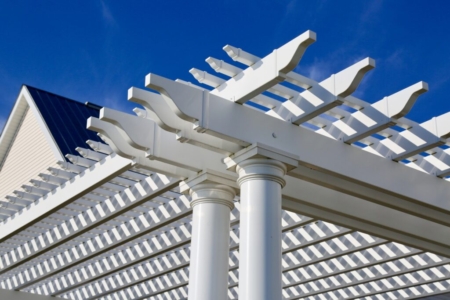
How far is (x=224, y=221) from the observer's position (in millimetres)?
10172

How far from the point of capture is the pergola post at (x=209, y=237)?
9.66 m

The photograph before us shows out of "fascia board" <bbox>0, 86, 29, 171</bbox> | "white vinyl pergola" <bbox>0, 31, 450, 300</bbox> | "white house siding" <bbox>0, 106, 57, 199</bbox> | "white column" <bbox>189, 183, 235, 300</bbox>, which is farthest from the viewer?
"fascia board" <bbox>0, 86, 29, 171</bbox>

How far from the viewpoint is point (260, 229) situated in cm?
869

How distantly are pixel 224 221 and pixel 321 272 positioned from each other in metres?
8.46

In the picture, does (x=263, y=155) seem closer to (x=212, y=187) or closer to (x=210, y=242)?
(x=212, y=187)

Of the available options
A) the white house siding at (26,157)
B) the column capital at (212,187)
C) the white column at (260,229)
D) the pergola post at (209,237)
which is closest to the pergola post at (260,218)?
the white column at (260,229)

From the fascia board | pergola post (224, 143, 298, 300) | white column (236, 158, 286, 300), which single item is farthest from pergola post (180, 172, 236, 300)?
the fascia board

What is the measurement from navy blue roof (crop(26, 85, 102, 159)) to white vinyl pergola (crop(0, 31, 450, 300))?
11.5 m

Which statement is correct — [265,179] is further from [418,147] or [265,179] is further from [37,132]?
[37,132]

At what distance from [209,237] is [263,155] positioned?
1685mm

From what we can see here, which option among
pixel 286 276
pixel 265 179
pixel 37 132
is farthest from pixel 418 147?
pixel 37 132

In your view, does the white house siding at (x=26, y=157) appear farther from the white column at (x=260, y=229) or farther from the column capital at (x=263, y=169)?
the white column at (x=260, y=229)

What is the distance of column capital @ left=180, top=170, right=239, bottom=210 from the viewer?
10.2 metres

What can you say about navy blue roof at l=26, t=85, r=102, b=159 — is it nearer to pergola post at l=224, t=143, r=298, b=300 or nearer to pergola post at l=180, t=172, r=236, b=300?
pergola post at l=180, t=172, r=236, b=300
